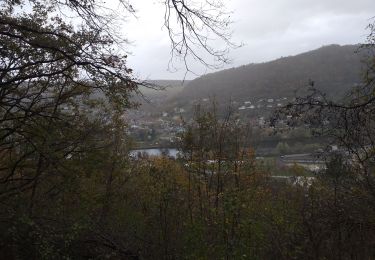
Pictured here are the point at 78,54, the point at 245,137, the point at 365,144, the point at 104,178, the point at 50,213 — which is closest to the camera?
the point at 78,54

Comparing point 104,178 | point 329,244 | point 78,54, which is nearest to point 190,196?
point 329,244

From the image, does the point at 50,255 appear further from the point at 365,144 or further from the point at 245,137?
the point at 245,137

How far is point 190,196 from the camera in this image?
9.85 m

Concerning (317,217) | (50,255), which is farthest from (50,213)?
(317,217)

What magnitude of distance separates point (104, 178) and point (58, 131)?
279 inches

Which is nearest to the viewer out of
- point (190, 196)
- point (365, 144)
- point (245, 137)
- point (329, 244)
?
point (329, 244)

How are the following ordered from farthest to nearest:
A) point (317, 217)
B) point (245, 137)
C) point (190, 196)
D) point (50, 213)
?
point (245, 137)
point (190, 196)
point (50, 213)
point (317, 217)

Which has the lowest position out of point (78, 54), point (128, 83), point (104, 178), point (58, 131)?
point (104, 178)

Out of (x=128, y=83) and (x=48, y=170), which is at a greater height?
(x=128, y=83)

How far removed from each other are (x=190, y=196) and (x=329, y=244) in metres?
3.66

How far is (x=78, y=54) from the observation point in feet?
20.1

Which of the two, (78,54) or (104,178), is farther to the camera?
(104,178)

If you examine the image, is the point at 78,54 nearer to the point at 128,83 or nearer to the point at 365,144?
the point at 128,83

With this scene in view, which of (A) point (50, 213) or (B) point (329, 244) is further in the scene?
(A) point (50, 213)
